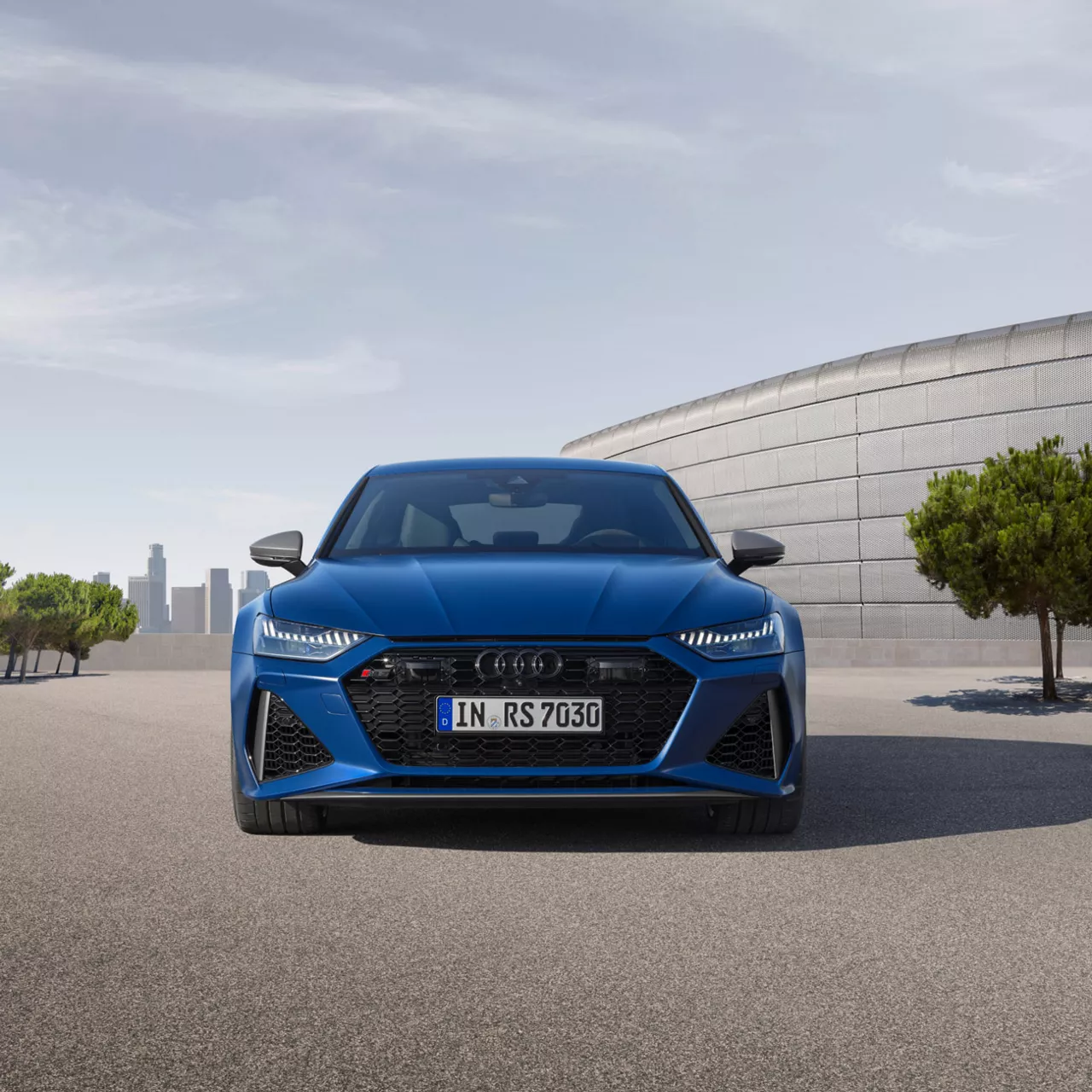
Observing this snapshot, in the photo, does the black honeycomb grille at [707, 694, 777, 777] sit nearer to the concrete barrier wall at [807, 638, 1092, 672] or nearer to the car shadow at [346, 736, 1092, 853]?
the car shadow at [346, 736, 1092, 853]

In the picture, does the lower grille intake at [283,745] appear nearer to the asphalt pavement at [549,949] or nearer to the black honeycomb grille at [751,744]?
the asphalt pavement at [549,949]

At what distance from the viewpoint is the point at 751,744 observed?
4820 mm

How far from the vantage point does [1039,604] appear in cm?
1573

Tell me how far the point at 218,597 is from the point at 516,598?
7538 inches

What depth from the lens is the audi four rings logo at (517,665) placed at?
4.65m

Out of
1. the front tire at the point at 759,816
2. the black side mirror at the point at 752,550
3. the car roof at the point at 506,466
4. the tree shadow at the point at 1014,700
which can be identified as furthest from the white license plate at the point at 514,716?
the tree shadow at the point at 1014,700

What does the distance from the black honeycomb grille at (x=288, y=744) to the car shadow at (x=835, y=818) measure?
1.77 feet

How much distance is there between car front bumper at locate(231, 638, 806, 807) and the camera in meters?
4.63

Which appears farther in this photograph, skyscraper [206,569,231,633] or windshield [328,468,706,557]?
skyscraper [206,569,231,633]

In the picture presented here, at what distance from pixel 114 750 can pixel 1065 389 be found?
27.1 m

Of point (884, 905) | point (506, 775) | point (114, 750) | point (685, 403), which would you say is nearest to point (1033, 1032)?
point (884, 905)

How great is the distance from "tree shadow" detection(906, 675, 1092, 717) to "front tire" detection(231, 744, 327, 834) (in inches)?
445

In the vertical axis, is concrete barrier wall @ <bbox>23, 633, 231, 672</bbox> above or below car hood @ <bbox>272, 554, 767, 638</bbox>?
below

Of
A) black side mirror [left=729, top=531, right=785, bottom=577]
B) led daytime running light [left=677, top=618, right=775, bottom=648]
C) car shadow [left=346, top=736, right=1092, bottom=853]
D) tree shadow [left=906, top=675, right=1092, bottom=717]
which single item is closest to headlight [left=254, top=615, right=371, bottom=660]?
car shadow [left=346, top=736, right=1092, bottom=853]
